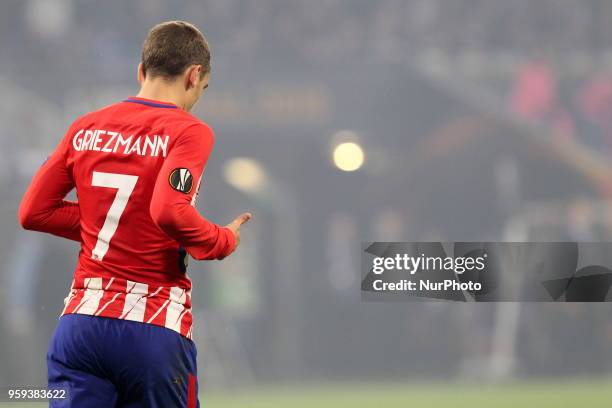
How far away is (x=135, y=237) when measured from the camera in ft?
7.27

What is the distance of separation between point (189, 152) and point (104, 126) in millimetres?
217

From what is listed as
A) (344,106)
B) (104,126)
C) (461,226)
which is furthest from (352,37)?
(104,126)

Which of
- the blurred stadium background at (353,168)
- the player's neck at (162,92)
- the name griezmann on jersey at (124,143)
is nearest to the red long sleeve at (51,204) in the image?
the name griezmann on jersey at (124,143)

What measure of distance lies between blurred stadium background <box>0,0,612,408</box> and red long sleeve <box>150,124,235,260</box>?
283cm

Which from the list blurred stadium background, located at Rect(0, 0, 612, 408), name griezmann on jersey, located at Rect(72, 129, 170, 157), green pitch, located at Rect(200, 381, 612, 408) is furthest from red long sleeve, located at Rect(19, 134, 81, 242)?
green pitch, located at Rect(200, 381, 612, 408)

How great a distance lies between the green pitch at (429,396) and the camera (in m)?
5.01

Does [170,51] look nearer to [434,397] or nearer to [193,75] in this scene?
[193,75]

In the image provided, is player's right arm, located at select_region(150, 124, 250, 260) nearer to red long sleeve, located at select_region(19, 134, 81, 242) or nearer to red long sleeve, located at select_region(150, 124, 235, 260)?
red long sleeve, located at select_region(150, 124, 235, 260)

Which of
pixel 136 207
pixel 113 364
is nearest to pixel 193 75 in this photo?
pixel 136 207

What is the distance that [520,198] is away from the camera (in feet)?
16.6

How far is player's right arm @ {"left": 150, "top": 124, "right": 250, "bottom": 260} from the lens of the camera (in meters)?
2.13

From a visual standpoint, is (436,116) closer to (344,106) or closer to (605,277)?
(344,106)

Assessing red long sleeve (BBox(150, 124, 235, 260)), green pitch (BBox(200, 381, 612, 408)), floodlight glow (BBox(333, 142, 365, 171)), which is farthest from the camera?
floodlight glow (BBox(333, 142, 365, 171))

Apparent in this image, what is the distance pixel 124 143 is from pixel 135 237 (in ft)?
0.70
